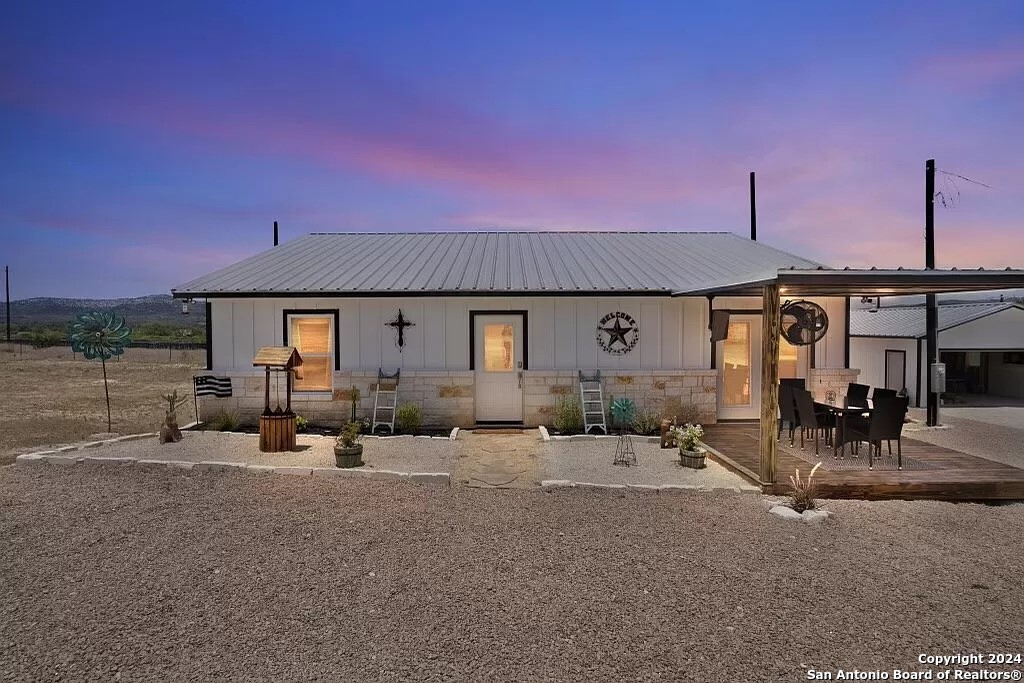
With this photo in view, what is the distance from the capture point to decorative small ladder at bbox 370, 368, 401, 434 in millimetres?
10820

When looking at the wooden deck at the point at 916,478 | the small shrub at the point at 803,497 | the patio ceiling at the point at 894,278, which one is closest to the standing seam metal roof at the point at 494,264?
the patio ceiling at the point at 894,278

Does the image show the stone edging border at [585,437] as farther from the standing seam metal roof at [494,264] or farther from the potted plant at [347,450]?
the potted plant at [347,450]

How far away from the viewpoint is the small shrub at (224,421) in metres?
10.9

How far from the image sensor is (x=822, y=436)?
1033cm

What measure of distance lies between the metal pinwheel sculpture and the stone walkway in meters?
7.41

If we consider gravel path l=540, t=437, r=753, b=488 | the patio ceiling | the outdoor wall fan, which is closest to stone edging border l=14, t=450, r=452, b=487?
gravel path l=540, t=437, r=753, b=488

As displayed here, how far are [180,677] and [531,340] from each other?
340 inches

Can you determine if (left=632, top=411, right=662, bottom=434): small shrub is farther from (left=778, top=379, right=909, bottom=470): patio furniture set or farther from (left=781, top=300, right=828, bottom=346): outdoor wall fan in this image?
(left=781, top=300, right=828, bottom=346): outdoor wall fan

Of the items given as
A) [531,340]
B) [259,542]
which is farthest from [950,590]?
[531,340]

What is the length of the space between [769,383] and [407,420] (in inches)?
263

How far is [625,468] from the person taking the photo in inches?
322

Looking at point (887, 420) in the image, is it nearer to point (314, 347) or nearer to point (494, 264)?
point (494, 264)

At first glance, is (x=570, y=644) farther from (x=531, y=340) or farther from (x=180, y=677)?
(x=531, y=340)

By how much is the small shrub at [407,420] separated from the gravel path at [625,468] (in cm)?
271
